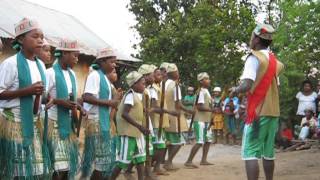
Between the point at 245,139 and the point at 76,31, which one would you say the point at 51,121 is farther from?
the point at 76,31

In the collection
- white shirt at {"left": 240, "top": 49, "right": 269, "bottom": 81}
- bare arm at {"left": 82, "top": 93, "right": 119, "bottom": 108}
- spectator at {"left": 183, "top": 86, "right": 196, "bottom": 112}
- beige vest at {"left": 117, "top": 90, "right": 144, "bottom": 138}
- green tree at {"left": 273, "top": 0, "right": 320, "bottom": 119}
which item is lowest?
beige vest at {"left": 117, "top": 90, "right": 144, "bottom": 138}

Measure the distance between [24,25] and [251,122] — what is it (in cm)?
246

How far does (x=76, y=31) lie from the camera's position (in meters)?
18.4

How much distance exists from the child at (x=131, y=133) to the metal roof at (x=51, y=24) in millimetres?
5769

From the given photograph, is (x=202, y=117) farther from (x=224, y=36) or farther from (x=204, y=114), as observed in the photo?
(x=224, y=36)

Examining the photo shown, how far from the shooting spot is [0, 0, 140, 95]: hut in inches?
509

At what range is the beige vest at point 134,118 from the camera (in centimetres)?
703

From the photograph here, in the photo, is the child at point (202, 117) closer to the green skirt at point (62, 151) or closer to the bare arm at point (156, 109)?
the bare arm at point (156, 109)

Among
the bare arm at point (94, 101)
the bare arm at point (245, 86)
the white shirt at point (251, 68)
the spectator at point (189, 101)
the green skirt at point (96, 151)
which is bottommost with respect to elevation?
the green skirt at point (96, 151)

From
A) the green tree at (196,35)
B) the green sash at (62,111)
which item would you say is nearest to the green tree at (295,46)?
the green tree at (196,35)

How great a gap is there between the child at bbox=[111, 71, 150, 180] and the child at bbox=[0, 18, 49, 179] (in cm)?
213

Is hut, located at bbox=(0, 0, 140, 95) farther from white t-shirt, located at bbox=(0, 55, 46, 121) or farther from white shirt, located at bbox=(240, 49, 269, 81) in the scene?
white shirt, located at bbox=(240, 49, 269, 81)

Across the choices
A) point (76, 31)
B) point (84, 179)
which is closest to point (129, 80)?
point (84, 179)

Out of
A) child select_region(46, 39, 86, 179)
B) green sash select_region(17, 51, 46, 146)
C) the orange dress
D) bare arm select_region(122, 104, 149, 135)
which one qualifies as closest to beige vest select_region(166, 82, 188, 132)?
bare arm select_region(122, 104, 149, 135)
